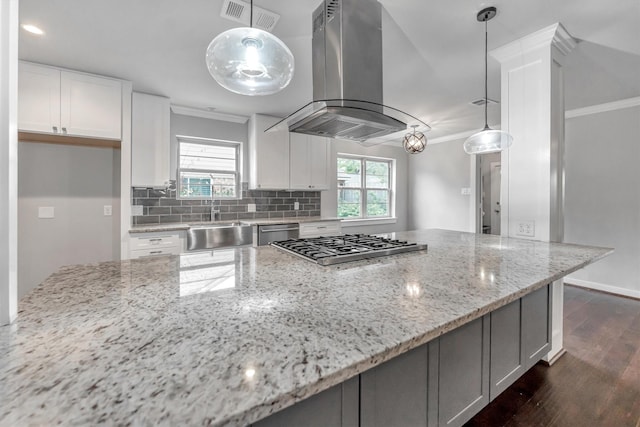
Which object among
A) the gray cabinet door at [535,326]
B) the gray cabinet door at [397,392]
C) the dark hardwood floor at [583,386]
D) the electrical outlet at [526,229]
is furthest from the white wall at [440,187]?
the gray cabinet door at [397,392]

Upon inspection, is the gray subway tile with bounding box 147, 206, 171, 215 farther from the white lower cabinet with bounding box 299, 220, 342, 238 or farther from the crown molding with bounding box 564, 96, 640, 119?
the crown molding with bounding box 564, 96, 640, 119

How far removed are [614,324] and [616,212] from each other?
1.58 meters

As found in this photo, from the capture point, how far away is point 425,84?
119 inches

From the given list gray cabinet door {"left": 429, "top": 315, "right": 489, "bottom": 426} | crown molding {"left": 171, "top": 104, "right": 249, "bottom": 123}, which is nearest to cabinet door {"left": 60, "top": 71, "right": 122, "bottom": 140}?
crown molding {"left": 171, "top": 104, "right": 249, "bottom": 123}

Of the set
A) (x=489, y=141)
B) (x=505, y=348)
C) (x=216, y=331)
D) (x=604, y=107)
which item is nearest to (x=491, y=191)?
(x=604, y=107)

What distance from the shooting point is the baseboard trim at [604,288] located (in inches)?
133

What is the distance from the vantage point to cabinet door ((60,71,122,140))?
2598 mm

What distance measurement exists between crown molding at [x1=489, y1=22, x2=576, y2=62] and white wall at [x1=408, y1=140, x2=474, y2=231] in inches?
110

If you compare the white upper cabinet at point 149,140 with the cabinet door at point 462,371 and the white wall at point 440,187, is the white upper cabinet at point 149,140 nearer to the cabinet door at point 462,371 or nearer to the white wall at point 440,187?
the cabinet door at point 462,371

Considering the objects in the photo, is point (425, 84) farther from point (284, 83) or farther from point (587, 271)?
point (587, 271)

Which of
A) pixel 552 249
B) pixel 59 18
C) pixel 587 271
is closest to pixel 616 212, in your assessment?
pixel 587 271

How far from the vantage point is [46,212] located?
114 inches

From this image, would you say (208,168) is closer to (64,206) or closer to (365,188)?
(64,206)

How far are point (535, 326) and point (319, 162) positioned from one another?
10.9ft
